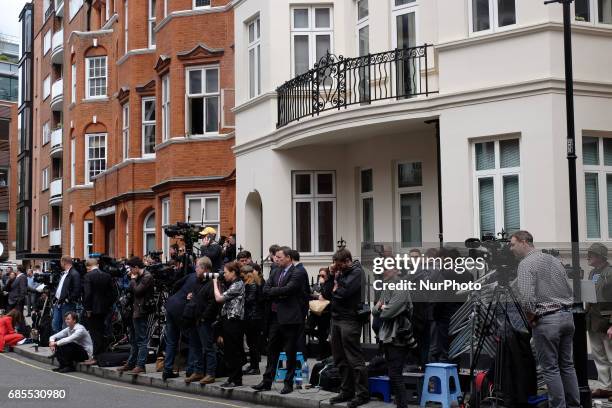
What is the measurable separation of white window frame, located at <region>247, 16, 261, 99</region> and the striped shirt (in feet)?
39.9

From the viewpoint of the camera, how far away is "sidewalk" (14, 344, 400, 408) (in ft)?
38.2

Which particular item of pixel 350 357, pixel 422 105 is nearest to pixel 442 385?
pixel 350 357

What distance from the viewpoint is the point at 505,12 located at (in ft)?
49.6

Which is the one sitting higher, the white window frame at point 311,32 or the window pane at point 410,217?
the white window frame at point 311,32

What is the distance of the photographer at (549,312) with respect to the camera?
9273 mm

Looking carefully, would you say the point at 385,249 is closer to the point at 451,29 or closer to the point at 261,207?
the point at 451,29

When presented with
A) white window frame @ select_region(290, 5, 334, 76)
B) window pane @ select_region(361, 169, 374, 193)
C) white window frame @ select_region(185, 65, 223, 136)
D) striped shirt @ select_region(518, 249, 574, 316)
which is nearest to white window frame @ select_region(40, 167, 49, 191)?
white window frame @ select_region(185, 65, 223, 136)

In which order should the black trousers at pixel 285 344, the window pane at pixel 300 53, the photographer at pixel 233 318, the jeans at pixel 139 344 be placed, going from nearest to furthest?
1. the black trousers at pixel 285 344
2. the photographer at pixel 233 318
3. the jeans at pixel 139 344
4. the window pane at pixel 300 53

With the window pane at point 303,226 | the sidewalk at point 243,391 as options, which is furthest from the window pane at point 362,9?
the sidewalk at point 243,391

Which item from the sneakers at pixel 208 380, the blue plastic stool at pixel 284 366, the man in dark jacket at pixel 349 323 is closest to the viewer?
the man in dark jacket at pixel 349 323

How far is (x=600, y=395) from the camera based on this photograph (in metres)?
11.1

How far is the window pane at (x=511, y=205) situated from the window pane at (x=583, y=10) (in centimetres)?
302

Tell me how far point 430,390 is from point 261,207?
11.2 meters

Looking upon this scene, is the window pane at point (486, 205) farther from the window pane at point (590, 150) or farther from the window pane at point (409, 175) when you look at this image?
the window pane at point (409, 175)
